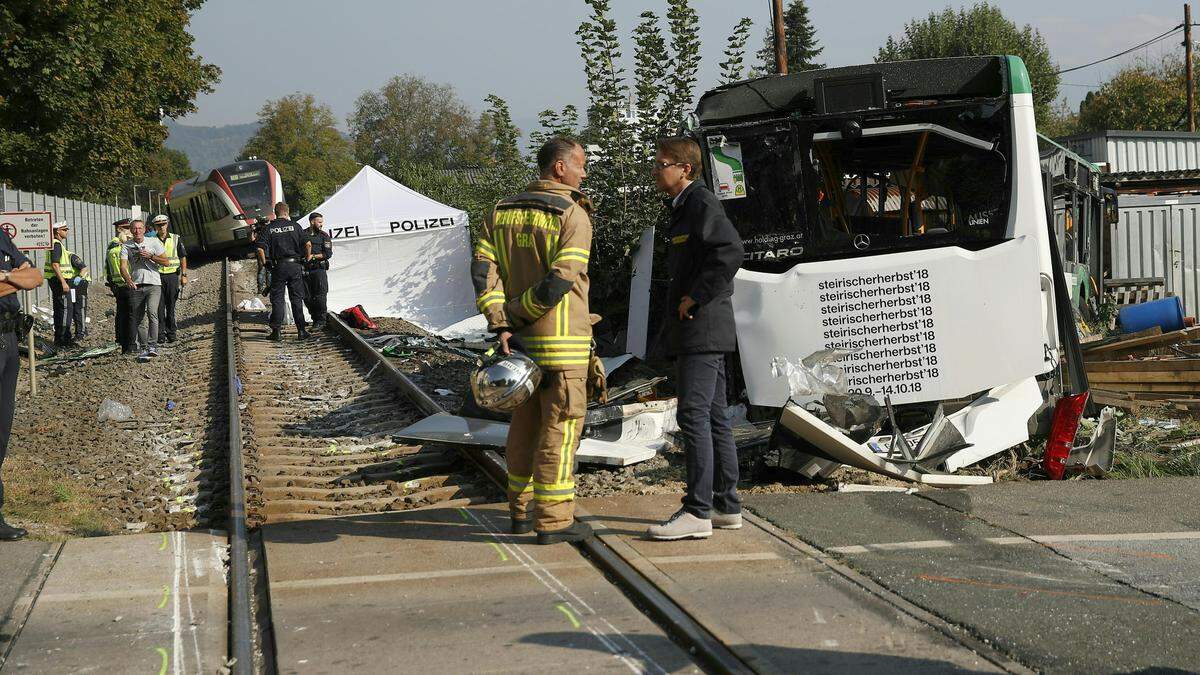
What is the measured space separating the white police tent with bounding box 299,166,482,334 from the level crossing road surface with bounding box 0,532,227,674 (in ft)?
50.2

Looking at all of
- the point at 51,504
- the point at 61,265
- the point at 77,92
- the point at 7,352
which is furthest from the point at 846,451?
the point at 77,92

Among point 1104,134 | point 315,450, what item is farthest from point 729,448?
point 1104,134

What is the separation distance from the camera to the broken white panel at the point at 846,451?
22.8 feet

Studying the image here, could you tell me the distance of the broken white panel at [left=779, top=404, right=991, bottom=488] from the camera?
695 cm

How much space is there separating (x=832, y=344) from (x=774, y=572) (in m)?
3.19

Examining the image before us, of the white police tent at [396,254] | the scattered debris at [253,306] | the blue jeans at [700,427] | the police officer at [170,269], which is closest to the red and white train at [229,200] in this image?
the scattered debris at [253,306]

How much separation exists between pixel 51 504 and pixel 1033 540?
590 cm

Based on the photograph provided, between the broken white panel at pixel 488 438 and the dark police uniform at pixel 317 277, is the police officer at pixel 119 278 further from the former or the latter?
the broken white panel at pixel 488 438

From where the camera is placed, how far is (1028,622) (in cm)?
449

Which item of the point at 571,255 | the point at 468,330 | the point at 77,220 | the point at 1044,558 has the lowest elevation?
the point at 1044,558

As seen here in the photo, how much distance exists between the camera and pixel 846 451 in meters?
7.03

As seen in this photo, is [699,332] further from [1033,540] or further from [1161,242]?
[1161,242]

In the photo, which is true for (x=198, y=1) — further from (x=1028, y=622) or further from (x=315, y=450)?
(x=1028, y=622)

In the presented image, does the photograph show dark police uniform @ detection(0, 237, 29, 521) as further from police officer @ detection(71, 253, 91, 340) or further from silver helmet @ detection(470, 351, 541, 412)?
police officer @ detection(71, 253, 91, 340)
